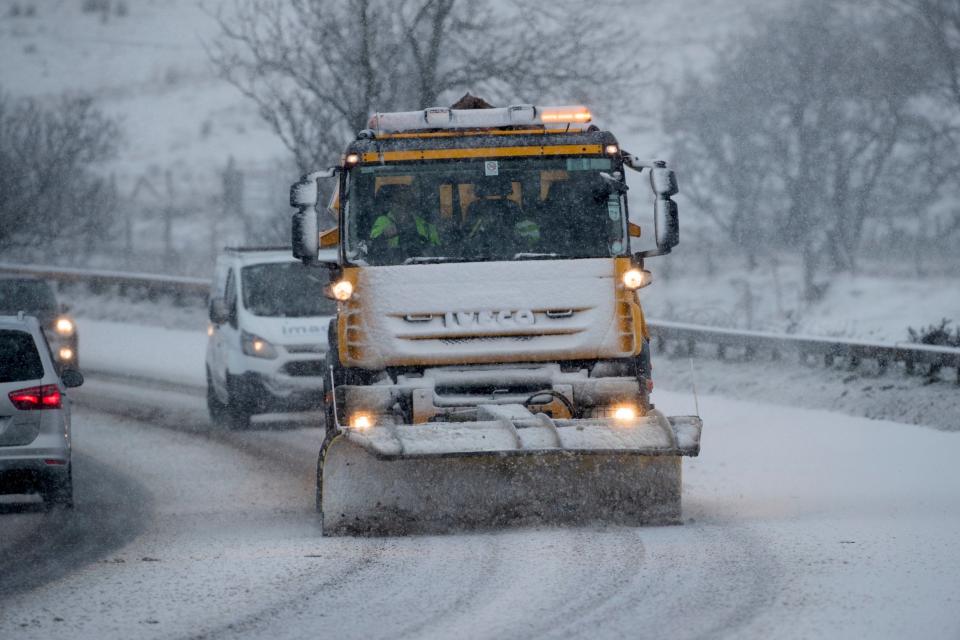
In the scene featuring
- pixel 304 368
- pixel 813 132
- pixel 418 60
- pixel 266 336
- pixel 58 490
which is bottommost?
pixel 58 490

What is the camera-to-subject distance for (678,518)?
1020 centimetres

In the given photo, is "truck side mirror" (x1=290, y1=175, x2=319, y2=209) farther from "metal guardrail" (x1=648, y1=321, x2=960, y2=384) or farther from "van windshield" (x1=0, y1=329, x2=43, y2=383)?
"metal guardrail" (x1=648, y1=321, x2=960, y2=384)

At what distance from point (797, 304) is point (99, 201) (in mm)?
19385

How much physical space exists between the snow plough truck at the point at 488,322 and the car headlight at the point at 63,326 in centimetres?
1034

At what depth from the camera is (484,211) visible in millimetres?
10938

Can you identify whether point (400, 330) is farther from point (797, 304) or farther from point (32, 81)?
point (32, 81)

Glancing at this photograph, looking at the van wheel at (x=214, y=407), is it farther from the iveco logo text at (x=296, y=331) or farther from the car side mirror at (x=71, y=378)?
the car side mirror at (x=71, y=378)

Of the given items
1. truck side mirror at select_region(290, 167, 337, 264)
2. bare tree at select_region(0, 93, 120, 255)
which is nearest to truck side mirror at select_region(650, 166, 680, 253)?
truck side mirror at select_region(290, 167, 337, 264)

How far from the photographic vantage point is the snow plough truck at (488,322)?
1003 centimetres

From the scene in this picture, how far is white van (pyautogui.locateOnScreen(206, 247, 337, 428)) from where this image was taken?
16.2 metres

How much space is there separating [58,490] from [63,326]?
981 centimetres

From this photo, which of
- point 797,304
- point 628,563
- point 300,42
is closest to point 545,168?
point 628,563

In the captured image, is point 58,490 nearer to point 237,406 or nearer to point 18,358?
point 18,358

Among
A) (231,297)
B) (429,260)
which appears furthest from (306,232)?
(231,297)
